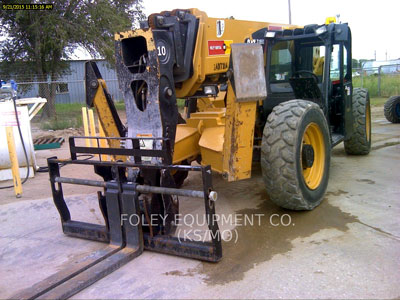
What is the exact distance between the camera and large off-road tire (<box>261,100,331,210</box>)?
4.13 meters

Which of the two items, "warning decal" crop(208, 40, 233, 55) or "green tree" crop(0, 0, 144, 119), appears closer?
"warning decal" crop(208, 40, 233, 55)

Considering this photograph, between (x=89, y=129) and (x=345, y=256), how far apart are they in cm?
805

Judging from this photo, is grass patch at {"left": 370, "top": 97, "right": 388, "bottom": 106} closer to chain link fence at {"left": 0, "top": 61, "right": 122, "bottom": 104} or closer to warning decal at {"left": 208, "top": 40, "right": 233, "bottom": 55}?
chain link fence at {"left": 0, "top": 61, "right": 122, "bottom": 104}

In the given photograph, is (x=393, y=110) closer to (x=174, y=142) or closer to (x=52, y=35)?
(x=174, y=142)

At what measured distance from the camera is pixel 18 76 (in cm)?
1812

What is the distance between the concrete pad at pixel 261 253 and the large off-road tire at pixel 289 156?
0.97 ft

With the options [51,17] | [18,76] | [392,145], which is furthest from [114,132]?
[18,76]

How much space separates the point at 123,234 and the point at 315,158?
260 centimetres

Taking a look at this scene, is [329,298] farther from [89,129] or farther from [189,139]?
[89,129]

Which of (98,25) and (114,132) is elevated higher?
(98,25)

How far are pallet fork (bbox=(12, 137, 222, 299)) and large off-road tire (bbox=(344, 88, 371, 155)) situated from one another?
4609 mm

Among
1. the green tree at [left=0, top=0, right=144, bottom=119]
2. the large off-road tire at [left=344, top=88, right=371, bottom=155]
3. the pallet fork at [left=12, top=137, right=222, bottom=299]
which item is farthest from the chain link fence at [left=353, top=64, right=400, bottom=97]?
the pallet fork at [left=12, top=137, right=222, bottom=299]

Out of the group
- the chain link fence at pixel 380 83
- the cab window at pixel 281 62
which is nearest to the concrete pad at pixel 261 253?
the cab window at pixel 281 62

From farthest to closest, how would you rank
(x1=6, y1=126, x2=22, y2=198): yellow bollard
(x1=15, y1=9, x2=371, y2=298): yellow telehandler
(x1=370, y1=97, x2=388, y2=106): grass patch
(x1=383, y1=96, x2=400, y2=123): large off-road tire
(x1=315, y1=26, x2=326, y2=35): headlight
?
(x1=370, y1=97, x2=388, y2=106): grass patch, (x1=383, y1=96, x2=400, y2=123): large off-road tire, (x1=6, y1=126, x2=22, y2=198): yellow bollard, (x1=315, y1=26, x2=326, y2=35): headlight, (x1=15, y1=9, x2=371, y2=298): yellow telehandler
